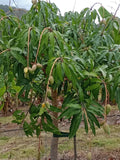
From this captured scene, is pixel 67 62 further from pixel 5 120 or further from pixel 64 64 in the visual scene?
pixel 5 120

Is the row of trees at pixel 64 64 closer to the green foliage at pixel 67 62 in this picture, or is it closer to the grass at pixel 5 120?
the green foliage at pixel 67 62

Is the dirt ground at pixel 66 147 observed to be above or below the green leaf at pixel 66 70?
below

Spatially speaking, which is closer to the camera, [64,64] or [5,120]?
[64,64]

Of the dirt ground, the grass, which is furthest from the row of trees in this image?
the grass

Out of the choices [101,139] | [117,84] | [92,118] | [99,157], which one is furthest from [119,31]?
[101,139]

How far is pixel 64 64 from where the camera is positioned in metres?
0.77

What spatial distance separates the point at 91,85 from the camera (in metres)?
0.84

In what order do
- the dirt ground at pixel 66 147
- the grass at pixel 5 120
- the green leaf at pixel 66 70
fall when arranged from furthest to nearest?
the grass at pixel 5 120
the dirt ground at pixel 66 147
the green leaf at pixel 66 70

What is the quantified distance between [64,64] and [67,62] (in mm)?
22

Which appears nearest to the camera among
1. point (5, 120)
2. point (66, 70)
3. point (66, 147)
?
point (66, 70)

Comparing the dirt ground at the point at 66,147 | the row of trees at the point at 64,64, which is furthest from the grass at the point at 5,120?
the row of trees at the point at 64,64

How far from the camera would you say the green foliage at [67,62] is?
82 centimetres

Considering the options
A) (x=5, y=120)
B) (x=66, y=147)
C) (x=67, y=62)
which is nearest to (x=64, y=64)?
(x=67, y=62)

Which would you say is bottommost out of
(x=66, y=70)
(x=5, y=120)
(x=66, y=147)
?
(x=66, y=147)
